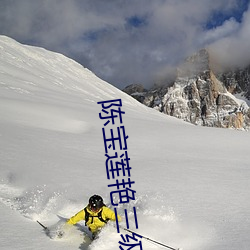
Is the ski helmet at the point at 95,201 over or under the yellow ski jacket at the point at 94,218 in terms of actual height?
over

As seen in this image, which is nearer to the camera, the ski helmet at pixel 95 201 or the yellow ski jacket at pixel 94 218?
the ski helmet at pixel 95 201

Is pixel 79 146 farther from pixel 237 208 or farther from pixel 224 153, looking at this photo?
pixel 237 208

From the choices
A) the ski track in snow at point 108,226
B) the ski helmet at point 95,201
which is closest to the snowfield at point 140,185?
the ski track in snow at point 108,226

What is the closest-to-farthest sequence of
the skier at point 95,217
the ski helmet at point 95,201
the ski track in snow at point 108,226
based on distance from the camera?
the ski track in snow at point 108,226
the ski helmet at point 95,201
the skier at point 95,217

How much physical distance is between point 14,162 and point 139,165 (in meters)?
4.06

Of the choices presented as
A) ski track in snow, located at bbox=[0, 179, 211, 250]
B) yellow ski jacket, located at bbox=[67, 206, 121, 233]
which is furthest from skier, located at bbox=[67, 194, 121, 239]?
ski track in snow, located at bbox=[0, 179, 211, 250]

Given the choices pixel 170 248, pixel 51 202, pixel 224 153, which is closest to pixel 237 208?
pixel 170 248

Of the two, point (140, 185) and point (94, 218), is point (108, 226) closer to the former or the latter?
point (94, 218)

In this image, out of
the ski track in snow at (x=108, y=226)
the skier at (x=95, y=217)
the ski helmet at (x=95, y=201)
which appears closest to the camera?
the ski track in snow at (x=108, y=226)

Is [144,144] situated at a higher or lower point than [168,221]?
higher

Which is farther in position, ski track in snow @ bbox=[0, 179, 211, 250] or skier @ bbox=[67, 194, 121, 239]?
skier @ bbox=[67, 194, 121, 239]

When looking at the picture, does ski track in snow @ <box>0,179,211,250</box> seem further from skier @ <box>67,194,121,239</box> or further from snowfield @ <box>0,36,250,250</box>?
skier @ <box>67,194,121,239</box>

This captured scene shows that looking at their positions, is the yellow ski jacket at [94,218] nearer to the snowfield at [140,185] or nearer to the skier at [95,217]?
the skier at [95,217]

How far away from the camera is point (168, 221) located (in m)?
6.52
